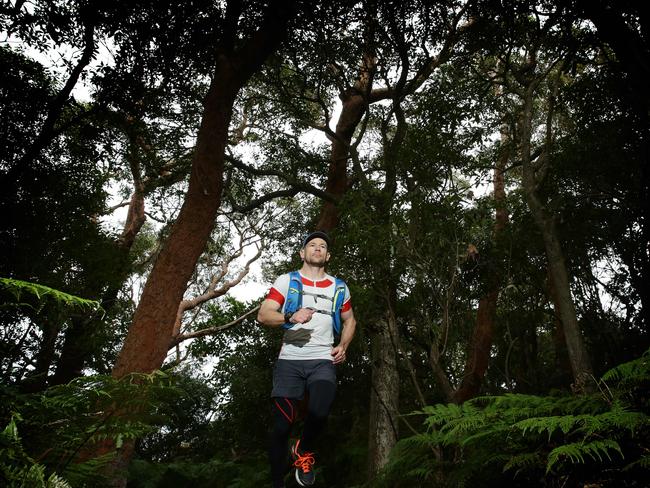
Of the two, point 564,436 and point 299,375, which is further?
point 299,375

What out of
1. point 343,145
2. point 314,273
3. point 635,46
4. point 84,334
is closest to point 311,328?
point 314,273

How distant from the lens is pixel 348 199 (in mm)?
7117

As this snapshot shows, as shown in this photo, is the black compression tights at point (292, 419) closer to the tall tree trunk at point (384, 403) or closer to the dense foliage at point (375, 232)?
the dense foliage at point (375, 232)

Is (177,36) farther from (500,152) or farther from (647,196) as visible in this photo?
(647,196)

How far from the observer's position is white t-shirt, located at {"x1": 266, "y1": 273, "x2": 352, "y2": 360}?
147 inches

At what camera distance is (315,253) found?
157 inches

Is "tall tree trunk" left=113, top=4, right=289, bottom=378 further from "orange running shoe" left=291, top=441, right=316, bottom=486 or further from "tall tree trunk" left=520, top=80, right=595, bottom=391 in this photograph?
"tall tree trunk" left=520, top=80, right=595, bottom=391

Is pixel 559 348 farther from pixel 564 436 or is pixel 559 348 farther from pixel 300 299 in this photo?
pixel 564 436

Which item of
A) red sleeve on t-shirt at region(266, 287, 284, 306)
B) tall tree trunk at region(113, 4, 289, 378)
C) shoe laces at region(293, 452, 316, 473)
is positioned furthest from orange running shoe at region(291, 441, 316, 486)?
tall tree trunk at region(113, 4, 289, 378)

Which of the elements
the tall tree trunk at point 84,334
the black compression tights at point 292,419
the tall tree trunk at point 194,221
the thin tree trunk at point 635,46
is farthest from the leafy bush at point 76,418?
the tall tree trunk at point 84,334

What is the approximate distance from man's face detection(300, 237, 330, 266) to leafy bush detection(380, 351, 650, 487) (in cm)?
164

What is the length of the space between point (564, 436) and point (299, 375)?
1990mm

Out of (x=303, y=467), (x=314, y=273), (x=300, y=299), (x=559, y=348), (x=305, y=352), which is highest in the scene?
(x=559, y=348)

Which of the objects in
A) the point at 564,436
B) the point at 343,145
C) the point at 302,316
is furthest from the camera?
the point at 343,145
